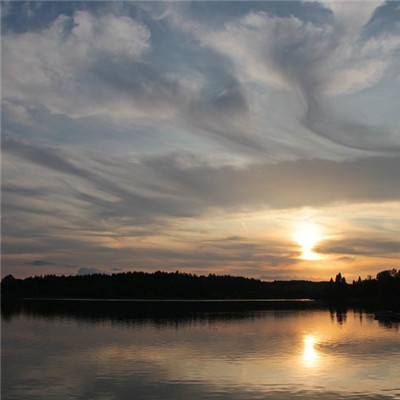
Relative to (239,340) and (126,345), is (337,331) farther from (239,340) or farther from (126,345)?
(126,345)

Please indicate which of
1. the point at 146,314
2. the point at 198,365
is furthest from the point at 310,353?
the point at 146,314

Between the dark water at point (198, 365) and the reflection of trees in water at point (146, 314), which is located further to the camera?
the reflection of trees in water at point (146, 314)

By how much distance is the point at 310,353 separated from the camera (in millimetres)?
48000

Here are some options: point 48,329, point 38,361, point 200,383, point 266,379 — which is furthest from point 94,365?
point 48,329

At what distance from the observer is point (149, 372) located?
36.6 meters

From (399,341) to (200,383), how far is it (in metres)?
35.5

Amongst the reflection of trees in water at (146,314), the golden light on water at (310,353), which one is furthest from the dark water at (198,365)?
the reflection of trees in water at (146,314)

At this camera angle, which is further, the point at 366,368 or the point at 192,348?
the point at 192,348

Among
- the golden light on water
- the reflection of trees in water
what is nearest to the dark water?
the golden light on water

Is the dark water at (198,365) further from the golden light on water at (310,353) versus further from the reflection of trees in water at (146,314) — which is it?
the reflection of trees in water at (146,314)

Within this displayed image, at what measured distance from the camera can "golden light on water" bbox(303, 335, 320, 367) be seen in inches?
1657

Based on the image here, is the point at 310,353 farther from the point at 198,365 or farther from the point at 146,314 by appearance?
the point at 146,314

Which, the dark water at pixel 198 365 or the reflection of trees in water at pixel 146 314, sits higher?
the dark water at pixel 198 365

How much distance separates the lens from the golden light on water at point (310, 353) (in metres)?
42.1
